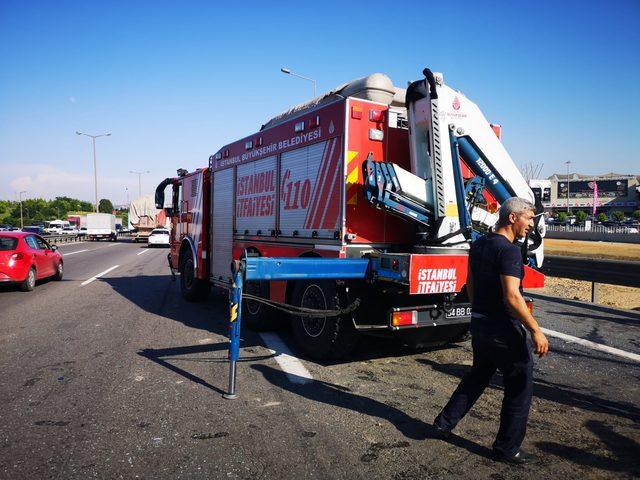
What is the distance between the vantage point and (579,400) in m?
4.63

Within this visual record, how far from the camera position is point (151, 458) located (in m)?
3.33

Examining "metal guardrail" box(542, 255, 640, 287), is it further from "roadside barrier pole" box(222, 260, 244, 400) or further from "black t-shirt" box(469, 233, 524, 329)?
"roadside barrier pole" box(222, 260, 244, 400)

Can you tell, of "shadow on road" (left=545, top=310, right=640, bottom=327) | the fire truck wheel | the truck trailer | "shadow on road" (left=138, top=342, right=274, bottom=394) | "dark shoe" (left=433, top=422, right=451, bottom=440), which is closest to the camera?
"dark shoe" (left=433, top=422, right=451, bottom=440)

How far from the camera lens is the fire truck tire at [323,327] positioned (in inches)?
214

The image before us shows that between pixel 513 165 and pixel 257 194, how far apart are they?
12.4ft

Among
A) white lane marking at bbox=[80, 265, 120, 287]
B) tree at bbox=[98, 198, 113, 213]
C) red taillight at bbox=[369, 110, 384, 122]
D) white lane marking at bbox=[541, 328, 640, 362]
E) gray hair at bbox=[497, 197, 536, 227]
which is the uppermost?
tree at bbox=[98, 198, 113, 213]

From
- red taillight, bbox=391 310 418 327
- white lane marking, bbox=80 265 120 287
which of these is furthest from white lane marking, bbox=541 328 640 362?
white lane marking, bbox=80 265 120 287

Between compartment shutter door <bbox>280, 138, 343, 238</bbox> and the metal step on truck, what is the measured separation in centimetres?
1

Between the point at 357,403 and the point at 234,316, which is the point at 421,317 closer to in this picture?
the point at 357,403

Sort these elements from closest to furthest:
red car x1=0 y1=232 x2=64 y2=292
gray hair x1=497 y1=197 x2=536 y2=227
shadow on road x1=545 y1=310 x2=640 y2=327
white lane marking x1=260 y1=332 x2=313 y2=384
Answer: gray hair x1=497 y1=197 x2=536 y2=227 → white lane marking x1=260 y1=332 x2=313 y2=384 → shadow on road x1=545 y1=310 x2=640 y2=327 → red car x1=0 y1=232 x2=64 y2=292

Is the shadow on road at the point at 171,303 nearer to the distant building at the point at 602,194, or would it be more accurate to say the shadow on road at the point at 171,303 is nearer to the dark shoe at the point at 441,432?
the dark shoe at the point at 441,432

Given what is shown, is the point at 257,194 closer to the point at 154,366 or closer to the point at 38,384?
the point at 154,366

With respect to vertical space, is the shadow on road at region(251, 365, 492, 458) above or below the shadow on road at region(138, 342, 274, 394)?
above

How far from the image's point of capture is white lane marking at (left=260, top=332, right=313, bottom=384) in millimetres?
5139
